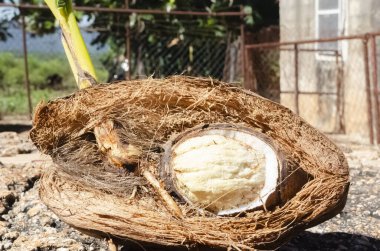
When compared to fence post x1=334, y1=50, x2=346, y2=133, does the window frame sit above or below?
above

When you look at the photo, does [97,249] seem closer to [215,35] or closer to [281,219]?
[281,219]

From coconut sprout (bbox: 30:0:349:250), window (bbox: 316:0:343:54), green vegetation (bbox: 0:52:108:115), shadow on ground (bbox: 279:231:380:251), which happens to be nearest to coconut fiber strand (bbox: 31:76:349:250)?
coconut sprout (bbox: 30:0:349:250)

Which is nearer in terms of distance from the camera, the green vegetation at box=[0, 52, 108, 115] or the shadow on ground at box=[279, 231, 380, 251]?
the shadow on ground at box=[279, 231, 380, 251]

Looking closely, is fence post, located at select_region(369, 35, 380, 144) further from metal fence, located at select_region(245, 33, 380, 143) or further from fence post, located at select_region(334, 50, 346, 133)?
fence post, located at select_region(334, 50, 346, 133)

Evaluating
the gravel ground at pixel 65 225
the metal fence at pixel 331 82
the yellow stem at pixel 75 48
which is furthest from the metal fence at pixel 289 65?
the yellow stem at pixel 75 48

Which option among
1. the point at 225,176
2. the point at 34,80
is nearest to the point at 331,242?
the point at 225,176

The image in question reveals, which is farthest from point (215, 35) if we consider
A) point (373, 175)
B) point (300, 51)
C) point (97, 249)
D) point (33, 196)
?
point (97, 249)
